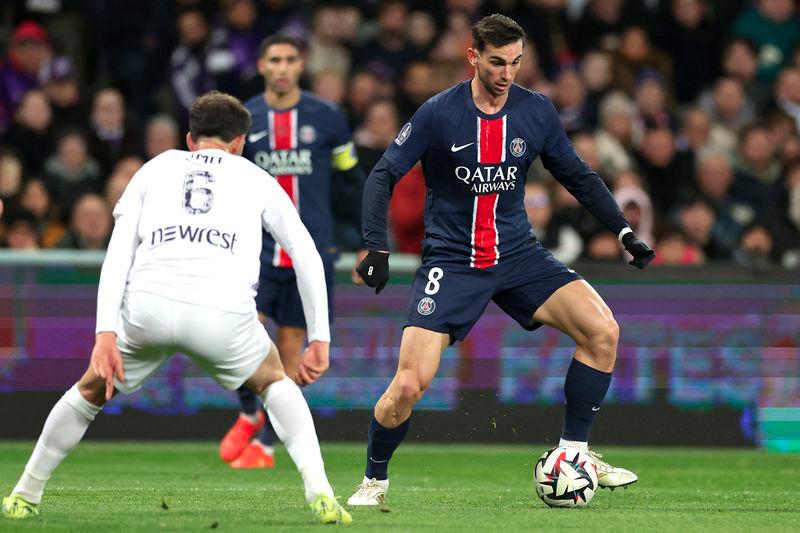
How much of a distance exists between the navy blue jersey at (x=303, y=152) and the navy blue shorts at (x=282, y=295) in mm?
70

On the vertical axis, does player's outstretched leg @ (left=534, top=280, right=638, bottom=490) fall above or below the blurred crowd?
below

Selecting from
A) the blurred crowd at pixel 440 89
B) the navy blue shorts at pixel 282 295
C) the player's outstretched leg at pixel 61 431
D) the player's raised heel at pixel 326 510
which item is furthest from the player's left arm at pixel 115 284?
the blurred crowd at pixel 440 89

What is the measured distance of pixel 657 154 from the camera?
14.3 meters

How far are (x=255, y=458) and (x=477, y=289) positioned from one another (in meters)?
3.13

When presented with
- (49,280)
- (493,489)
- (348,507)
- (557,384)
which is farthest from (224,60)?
(348,507)

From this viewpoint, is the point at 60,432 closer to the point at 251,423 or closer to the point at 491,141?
the point at 491,141

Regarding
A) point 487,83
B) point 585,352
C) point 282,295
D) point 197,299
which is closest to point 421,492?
point 585,352

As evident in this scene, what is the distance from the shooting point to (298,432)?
262 inches

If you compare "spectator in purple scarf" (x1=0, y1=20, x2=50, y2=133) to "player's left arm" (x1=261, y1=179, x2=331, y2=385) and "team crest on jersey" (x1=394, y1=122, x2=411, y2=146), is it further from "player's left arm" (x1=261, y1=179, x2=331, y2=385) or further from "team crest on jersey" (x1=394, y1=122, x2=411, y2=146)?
"player's left arm" (x1=261, y1=179, x2=331, y2=385)

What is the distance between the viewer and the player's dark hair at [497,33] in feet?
25.1

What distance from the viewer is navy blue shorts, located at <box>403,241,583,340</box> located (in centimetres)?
778

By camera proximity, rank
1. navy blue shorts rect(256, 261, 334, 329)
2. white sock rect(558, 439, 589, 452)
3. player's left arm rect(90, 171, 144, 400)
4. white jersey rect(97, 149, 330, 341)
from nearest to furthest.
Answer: player's left arm rect(90, 171, 144, 400) < white jersey rect(97, 149, 330, 341) < white sock rect(558, 439, 589, 452) < navy blue shorts rect(256, 261, 334, 329)

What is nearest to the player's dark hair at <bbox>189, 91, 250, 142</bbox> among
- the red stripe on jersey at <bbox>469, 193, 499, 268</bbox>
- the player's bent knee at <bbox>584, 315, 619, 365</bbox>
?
the red stripe on jersey at <bbox>469, 193, 499, 268</bbox>

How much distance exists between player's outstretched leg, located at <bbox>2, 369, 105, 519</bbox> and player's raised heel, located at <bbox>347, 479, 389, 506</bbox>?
157cm
